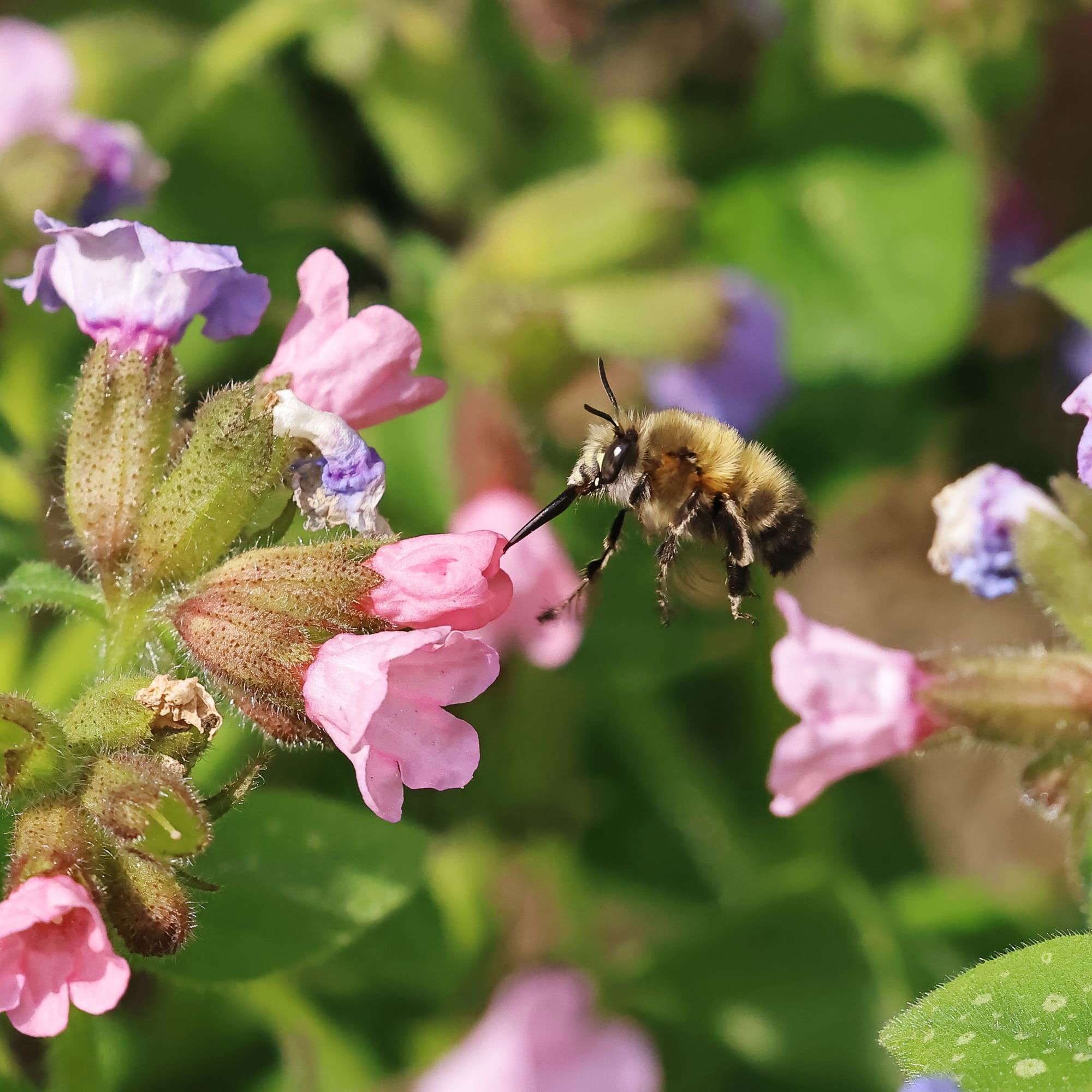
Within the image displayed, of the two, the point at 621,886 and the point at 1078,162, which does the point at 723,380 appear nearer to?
the point at 621,886

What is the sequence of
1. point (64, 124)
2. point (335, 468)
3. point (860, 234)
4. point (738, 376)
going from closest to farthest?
point (335, 468) → point (64, 124) → point (738, 376) → point (860, 234)

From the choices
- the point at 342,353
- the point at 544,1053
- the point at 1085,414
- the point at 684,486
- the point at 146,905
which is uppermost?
the point at 1085,414

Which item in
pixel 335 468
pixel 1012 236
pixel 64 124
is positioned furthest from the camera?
pixel 1012 236

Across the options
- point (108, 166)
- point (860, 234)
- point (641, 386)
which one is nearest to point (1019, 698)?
point (641, 386)

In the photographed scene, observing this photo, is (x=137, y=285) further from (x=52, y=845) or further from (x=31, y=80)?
(x=31, y=80)

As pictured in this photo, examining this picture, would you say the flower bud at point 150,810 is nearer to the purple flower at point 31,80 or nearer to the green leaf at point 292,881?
the green leaf at point 292,881

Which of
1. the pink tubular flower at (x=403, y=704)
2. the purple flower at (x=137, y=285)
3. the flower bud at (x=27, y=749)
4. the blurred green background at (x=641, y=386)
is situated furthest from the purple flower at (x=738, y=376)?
the flower bud at (x=27, y=749)

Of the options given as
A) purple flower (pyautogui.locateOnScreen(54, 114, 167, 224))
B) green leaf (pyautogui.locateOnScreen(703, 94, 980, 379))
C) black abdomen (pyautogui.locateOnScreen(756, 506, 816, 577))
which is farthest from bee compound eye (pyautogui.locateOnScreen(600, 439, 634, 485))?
green leaf (pyautogui.locateOnScreen(703, 94, 980, 379))

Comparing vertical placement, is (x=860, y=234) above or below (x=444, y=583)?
below
